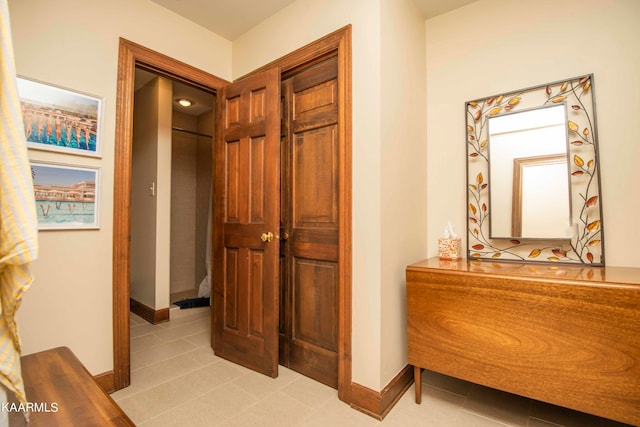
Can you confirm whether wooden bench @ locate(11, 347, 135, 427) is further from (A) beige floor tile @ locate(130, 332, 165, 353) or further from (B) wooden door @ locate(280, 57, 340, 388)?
(A) beige floor tile @ locate(130, 332, 165, 353)

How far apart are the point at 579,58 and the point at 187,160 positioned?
440 cm

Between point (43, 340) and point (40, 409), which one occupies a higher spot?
point (40, 409)

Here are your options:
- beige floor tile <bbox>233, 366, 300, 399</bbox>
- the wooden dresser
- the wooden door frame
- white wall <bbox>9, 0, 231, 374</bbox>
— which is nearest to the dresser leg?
the wooden dresser

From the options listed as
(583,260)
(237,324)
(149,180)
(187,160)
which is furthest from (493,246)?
(187,160)

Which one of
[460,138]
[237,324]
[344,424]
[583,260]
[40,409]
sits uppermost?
[460,138]

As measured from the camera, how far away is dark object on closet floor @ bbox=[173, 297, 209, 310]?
3678mm

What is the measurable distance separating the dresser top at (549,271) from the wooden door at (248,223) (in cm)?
106

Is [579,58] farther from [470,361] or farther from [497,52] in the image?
[470,361]

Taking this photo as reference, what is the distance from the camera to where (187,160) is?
440 cm

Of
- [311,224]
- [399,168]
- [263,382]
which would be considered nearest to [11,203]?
[311,224]

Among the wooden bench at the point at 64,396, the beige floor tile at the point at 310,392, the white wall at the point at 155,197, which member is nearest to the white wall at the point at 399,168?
the beige floor tile at the point at 310,392

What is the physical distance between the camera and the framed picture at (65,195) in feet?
5.67

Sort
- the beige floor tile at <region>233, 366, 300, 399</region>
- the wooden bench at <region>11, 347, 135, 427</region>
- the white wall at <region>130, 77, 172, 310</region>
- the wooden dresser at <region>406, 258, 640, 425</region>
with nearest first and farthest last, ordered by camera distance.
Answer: the wooden bench at <region>11, 347, 135, 427</region>, the wooden dresser at <region>406, 258, 640, 425</region>, the beige floor tile at <region>233, 366, 300, 399</region>, the white wall at <region>130, 77, 172, 310</region>

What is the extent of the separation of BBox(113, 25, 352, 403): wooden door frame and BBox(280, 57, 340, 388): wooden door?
11cm
